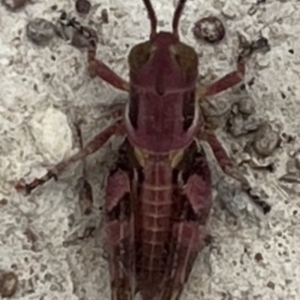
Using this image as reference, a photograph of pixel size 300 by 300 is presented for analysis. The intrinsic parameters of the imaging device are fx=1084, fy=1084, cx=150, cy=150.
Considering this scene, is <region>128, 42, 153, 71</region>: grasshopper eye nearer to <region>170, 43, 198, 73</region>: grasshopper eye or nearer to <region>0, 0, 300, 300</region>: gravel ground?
<region>170, 43, 198, 73</region>: grasshopper eye

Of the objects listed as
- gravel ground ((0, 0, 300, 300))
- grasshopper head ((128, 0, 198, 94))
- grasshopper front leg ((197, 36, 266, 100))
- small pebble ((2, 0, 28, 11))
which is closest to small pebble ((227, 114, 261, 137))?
gravel ground ((0, 0, 300, 300))

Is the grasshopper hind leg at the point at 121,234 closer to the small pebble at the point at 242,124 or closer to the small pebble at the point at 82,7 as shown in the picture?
the small pebble at the point at 242,124

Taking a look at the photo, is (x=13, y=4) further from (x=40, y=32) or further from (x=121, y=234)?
(x=121, y=234)

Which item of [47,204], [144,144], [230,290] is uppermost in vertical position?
[144,144]

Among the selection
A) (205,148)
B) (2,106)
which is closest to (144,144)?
(205,148)

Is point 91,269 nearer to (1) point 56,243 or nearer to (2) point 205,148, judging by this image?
(1) point 56,243

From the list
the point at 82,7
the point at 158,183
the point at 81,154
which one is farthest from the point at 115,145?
the point at 82,7
